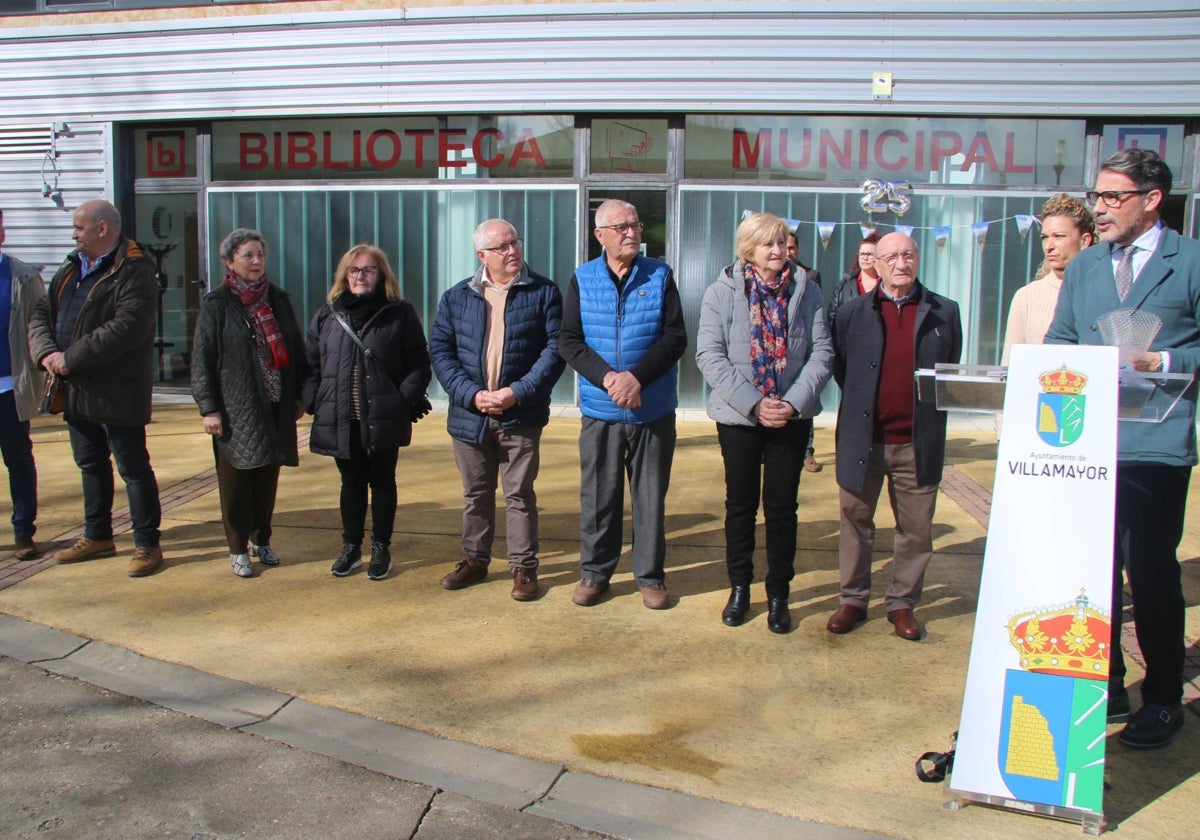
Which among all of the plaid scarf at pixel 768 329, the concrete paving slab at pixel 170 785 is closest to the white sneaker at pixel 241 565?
the concrete paving slab at pixel 170 785

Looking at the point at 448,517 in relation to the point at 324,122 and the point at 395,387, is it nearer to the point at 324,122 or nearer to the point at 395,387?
the point at 395,387

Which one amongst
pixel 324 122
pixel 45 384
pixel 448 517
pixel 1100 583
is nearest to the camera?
pixel 1100 583

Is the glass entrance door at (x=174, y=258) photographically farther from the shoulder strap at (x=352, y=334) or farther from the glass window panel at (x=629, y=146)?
the shoulder strap at (x=352, y=334)

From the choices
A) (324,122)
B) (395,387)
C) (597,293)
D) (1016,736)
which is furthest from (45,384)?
(324,122)

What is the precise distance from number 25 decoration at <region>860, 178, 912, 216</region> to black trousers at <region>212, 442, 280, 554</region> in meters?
6.58

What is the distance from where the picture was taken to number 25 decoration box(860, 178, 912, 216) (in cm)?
1059

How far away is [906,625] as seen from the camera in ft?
16.5

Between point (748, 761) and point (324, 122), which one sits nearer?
point (748, 761)

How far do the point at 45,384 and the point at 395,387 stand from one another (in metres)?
2.09

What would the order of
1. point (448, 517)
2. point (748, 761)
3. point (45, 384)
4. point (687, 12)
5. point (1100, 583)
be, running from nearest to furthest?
point (1100, 583), point (748, 761), point (45, 384), point (448, 517), point (687, 12)

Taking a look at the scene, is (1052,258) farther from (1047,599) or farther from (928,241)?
(928,241)

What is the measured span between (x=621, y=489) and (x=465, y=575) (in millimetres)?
958

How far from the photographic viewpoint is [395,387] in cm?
579

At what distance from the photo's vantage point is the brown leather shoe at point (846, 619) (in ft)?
16.7
